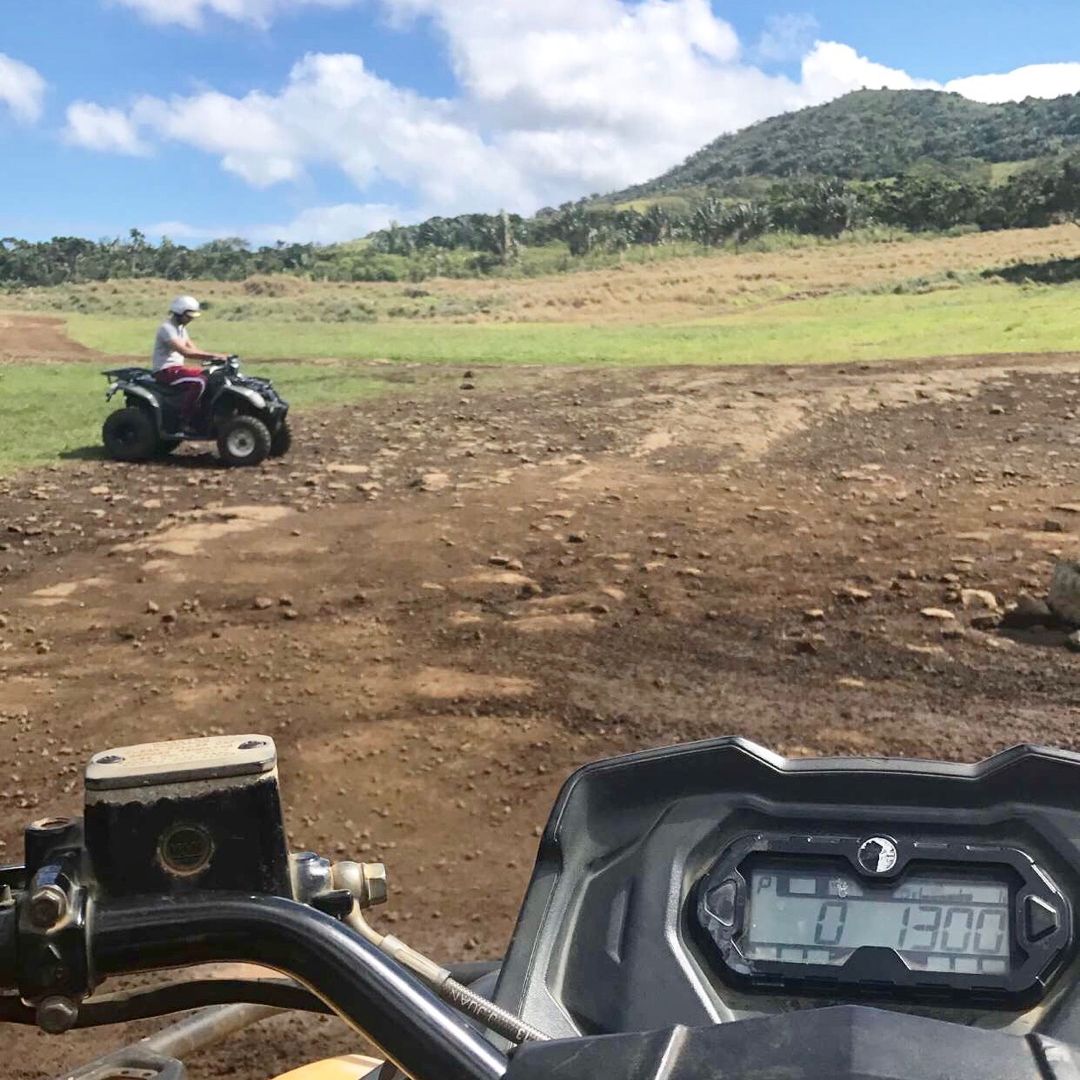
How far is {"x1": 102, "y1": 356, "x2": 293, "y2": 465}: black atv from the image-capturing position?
10891 mm

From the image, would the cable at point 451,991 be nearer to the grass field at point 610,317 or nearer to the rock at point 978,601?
the rock at point 978,601

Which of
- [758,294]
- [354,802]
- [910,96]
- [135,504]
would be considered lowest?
[354,802]

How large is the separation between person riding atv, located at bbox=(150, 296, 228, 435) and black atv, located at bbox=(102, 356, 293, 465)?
0.16 feet

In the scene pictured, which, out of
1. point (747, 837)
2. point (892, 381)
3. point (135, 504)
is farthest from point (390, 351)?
point (747, 837)

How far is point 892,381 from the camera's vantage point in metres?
14.6

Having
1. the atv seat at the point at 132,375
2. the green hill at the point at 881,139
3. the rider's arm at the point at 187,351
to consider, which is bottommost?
the atv seat at the point at 132,375

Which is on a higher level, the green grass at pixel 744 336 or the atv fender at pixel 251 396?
the green grass at pixel 744 336

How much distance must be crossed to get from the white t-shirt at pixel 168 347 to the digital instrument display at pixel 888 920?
1075 centimetres

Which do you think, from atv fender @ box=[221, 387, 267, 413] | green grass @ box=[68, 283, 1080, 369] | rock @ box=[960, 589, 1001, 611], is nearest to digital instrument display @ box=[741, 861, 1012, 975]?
rock @ box=[960, 589, 1001, 611]

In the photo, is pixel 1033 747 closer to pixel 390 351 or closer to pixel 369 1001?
pixel 369 1001

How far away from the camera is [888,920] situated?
1256 mm

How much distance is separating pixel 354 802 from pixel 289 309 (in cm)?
3257

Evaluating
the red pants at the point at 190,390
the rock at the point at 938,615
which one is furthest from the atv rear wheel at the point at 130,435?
the rock at the point at 938,615

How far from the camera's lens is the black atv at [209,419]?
A: 10891mm
